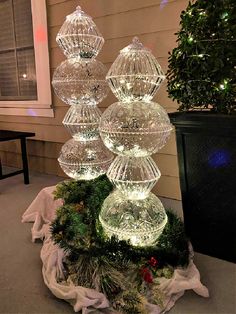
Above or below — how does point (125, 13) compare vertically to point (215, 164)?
above

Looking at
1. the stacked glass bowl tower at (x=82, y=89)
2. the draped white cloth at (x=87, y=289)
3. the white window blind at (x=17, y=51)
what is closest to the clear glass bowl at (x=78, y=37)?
the stacked glass bowl tower at (x=82, y=89)

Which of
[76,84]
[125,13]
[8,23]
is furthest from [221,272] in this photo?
[8,23]

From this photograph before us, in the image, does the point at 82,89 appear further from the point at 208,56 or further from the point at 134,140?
the point at 208,56

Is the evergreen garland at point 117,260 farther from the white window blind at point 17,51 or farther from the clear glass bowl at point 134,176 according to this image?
the white window blind at point 17,51

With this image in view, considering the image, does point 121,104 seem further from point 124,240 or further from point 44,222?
point 44,222

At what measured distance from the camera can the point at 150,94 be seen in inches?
54.9

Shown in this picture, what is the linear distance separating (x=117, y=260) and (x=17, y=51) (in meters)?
2.80

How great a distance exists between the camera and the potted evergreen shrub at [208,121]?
1352 millimetres

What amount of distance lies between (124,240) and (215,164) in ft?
2.00

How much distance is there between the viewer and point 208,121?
4.76 ft

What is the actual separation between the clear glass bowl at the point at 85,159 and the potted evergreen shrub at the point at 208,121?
60 centimetres

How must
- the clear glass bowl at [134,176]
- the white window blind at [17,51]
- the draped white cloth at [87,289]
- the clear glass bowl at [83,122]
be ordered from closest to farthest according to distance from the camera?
1. the draped white cloth at [87,289]
2. the clear glass bowl at [134,176]
3. the clear glass bowl at [83,122]
4. the white window blind at [17,51]

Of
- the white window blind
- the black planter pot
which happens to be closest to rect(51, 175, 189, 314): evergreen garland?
the black planter pot

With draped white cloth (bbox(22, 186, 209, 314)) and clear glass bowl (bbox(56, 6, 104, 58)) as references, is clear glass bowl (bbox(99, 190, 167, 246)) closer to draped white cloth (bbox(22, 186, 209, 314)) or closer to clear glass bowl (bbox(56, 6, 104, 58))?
draped white cloth (bbox(22, 186, 209, 314))
